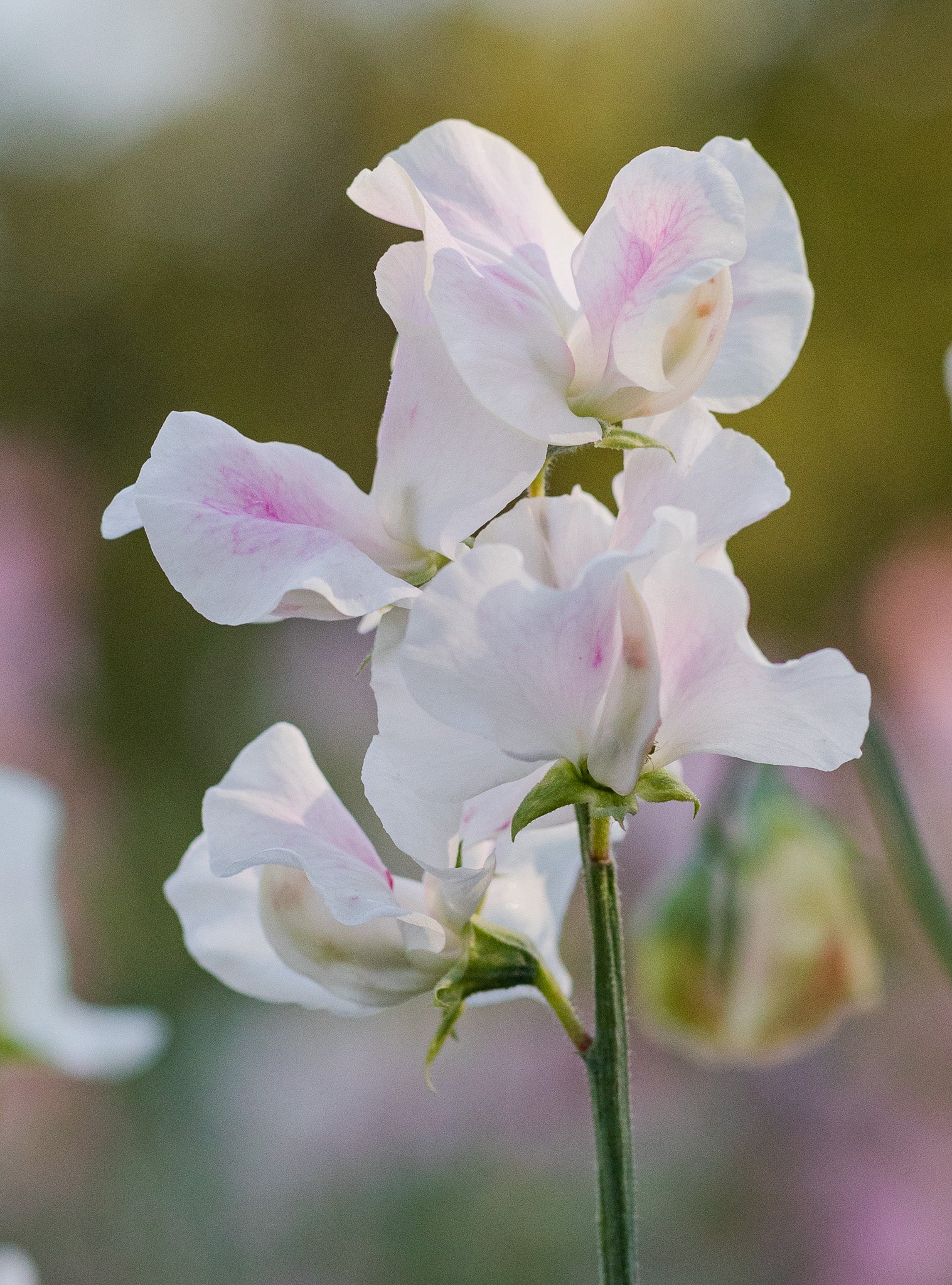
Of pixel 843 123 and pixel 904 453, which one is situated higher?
pixel 843 123

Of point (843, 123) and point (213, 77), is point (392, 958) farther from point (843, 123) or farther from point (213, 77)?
point (213, 77)

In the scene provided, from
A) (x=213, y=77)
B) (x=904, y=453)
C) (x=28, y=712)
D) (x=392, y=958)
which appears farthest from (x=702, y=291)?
(x=213, y=77)

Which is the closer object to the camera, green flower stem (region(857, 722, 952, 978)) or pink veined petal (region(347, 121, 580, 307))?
pink veined petal (region(347, 121, 580, 307))

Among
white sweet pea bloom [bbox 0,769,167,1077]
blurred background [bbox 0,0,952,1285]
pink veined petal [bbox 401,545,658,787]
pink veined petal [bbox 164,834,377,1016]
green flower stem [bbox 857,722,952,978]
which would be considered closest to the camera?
pink veined petal [bbox 401,545,658,787]

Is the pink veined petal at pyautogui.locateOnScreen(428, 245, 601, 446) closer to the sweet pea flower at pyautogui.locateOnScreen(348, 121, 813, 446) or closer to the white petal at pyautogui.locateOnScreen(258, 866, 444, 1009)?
the sweet pea flower at pyautogui.locateOnScreen(348, 121, 813, 446)

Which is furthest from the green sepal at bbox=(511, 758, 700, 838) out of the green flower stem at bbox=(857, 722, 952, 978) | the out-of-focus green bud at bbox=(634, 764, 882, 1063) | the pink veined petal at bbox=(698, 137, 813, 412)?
the out-of-focus green bud at bbox=(634, 764, 882, 1063)

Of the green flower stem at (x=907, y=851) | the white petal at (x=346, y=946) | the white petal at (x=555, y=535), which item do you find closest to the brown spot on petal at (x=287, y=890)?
the white petal at (x=346, y=946)

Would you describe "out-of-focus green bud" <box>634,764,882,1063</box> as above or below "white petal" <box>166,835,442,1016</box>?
below

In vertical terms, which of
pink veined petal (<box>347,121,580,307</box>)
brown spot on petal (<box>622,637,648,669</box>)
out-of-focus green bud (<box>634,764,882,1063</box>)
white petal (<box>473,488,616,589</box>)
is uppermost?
pink veined petal (<box>347,121,580,307</box>)
